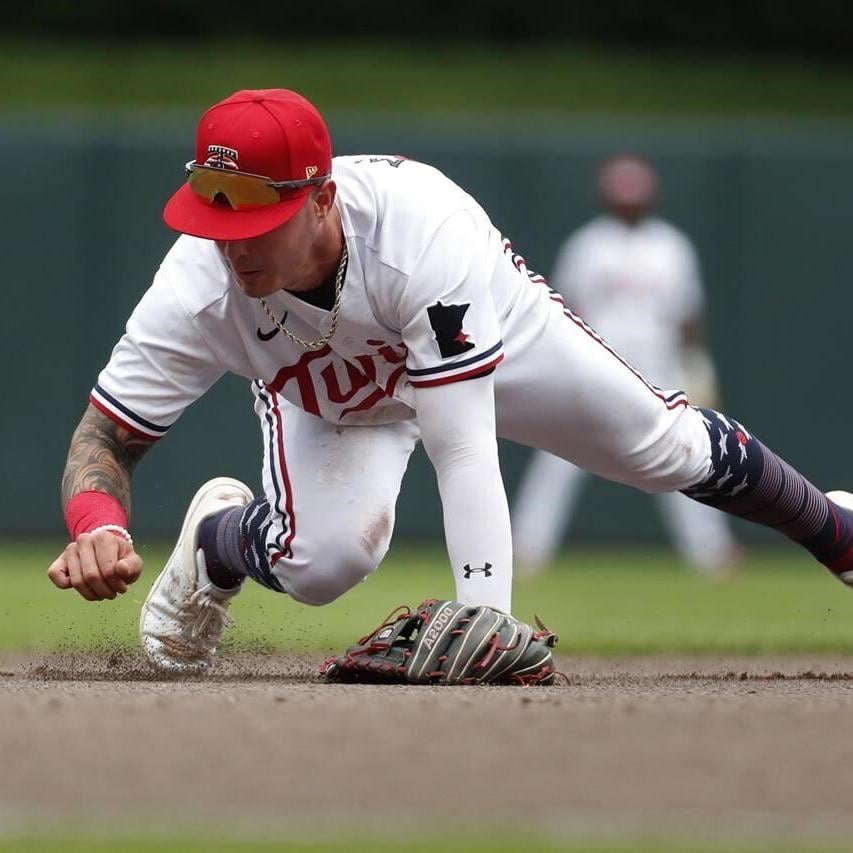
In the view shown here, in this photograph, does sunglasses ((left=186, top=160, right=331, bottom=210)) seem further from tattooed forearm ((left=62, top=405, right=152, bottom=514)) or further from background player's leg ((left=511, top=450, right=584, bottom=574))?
background player's leg ((left=511, top=450, right=584, bottom=574))

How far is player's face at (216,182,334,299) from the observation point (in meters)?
4.13

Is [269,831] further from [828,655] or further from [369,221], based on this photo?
[828,655]

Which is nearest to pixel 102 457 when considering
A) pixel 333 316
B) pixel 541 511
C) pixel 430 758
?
pixel 333 316

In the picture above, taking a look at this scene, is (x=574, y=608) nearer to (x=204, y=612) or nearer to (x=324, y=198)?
(x=204, y=612)

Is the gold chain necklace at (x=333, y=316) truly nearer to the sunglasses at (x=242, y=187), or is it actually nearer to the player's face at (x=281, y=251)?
the player's face at (x=281, y=251)

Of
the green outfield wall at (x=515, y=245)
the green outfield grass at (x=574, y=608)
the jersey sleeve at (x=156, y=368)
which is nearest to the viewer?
the jersey sleeve at (x=156, y=368)

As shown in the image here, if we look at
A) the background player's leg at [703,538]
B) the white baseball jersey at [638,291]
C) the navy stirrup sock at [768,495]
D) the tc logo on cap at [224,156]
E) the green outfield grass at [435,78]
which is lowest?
the background player's leg at [703,538]

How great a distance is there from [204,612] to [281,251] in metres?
1.31

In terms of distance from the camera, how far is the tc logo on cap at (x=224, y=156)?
409cm

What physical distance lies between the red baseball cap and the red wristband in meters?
0.67

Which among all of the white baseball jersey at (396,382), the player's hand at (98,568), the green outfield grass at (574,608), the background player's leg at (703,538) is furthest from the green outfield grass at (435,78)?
the player's hand at (98,568)

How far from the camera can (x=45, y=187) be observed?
406 inches

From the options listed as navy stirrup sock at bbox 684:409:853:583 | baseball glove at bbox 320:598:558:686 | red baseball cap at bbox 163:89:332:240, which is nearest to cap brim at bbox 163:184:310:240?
red baseball cap at bbox 163:89:332:240

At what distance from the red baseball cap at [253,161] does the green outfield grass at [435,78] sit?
13.1m
